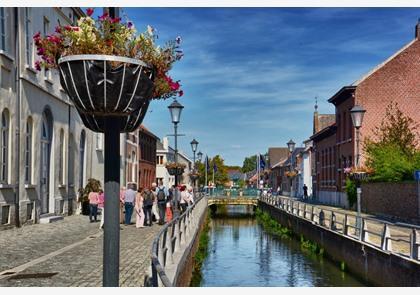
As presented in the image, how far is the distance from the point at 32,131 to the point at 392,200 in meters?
16.4

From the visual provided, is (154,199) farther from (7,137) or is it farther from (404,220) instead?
(404,220)

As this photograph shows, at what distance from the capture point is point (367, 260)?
15.0 m

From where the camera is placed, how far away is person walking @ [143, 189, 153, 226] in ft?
65.6

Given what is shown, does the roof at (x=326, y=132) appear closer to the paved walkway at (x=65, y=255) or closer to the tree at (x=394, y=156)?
the tree at (x=394, y=156)

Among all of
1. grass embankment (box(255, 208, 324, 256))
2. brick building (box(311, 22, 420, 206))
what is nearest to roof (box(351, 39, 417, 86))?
brick building (box(311, 22, 420, 206))

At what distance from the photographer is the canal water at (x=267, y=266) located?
1642 centimetres

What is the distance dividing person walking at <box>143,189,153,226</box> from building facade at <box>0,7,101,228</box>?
374 cm

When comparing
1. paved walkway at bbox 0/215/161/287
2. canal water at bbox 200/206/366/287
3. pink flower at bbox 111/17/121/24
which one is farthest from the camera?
canal water at bbox 200/206/366/287

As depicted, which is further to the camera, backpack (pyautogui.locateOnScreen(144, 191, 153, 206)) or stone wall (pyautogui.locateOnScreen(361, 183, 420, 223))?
stone wall (pyautogui.locateOnScreen(361, 183, 420, 223))

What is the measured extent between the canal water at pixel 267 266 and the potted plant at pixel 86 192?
18.8 ft

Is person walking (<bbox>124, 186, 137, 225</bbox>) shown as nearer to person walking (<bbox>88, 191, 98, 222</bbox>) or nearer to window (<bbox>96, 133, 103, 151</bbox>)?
person walking (<bbox>88, 191, 98, 222</bbox>)

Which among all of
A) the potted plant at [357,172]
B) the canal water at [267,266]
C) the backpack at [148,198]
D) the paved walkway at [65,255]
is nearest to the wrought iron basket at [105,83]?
the paved walkway at [65,255]

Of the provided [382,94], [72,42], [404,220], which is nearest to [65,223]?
[404,220]

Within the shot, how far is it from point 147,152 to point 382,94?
26.6m
